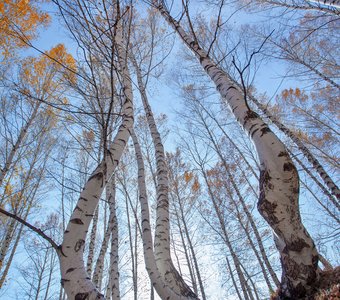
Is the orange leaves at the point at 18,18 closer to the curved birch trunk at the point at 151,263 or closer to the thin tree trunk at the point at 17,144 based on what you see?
the thin tree trunk at the point at 17,144

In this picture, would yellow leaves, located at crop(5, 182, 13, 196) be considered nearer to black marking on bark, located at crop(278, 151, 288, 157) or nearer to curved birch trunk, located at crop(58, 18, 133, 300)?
curved birch trunk, located at crop(58, 18, 133, 300)

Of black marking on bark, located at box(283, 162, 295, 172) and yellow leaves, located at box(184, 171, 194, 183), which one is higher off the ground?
yellow leaves, located at box(184, 171, 194, 183)

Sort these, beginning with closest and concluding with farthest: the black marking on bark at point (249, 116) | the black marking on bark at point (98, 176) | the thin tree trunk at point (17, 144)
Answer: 1. the black marking on bark at point (98, 176)
2. the black marking on bark at point (249, 116)
3. the thin tree trunk at point (17, 144)

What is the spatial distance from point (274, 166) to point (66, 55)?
1178 centimetres

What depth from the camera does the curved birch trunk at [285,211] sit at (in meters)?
1.18

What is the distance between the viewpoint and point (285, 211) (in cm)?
135

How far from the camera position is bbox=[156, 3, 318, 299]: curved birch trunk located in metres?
1.18

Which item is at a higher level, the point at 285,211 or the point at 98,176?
the point at 98,176

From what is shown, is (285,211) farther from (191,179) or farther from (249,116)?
(191,179)

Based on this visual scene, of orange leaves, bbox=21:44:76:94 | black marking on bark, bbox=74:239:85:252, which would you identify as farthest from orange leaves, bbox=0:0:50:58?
black marking on bark, bbox=74:239:85:252

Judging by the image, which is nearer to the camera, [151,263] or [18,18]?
[151,263]

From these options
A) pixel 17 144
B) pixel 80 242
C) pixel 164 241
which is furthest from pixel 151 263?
pixel 17 144

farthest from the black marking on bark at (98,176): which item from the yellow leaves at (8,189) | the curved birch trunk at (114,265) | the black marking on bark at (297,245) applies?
the yellow leaves at (8,189)

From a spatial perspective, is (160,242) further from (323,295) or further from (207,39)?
(207,39)
